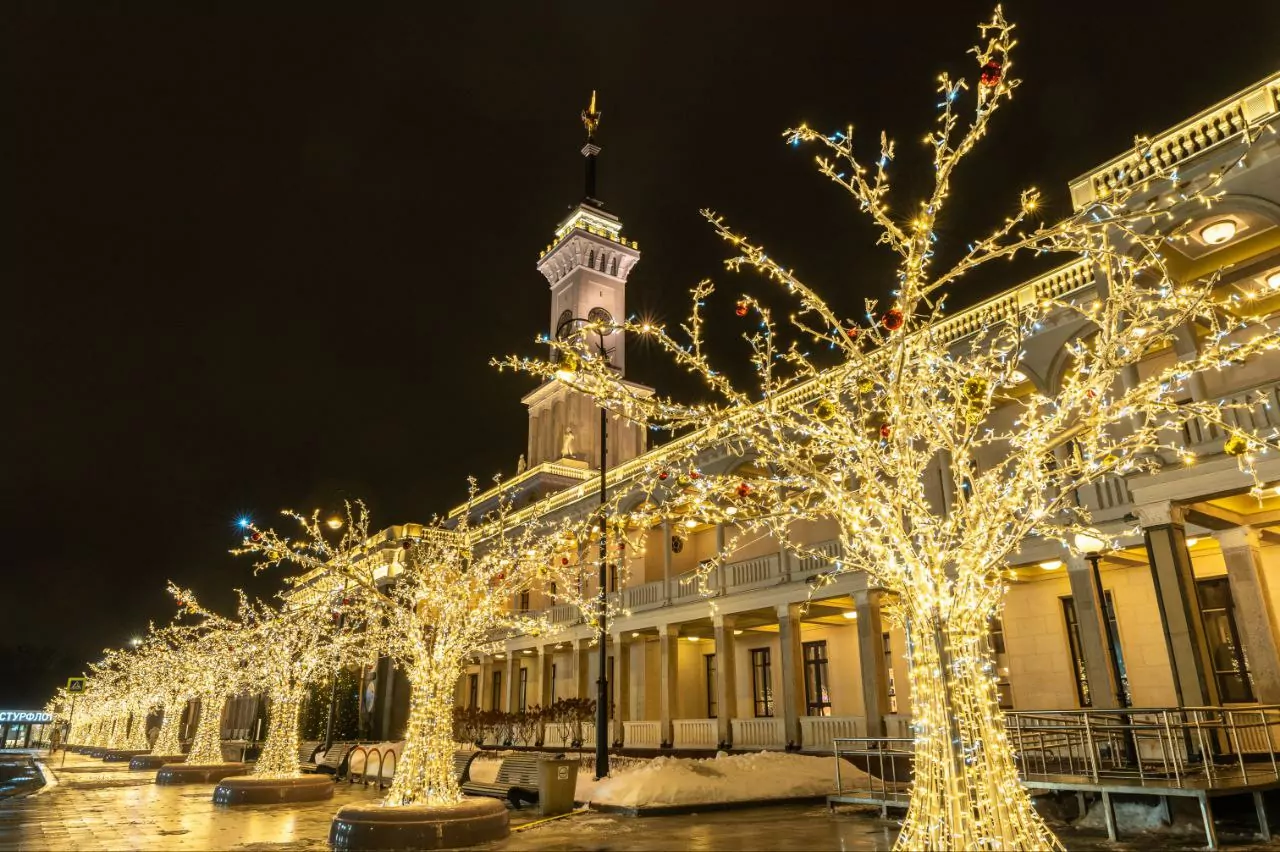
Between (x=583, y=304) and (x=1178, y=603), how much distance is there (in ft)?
129

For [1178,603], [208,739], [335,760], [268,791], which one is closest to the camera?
[1178,603]

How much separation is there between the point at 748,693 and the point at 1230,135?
20.6 m

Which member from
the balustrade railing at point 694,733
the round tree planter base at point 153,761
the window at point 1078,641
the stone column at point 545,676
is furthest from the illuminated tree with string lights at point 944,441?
the round tree planter base at point 153,761

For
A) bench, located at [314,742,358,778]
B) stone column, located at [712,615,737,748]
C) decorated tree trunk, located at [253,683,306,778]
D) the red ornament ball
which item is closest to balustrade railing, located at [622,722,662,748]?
stone column, located at [712,615,737,748]

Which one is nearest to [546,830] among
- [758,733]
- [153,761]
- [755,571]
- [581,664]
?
[758,733]

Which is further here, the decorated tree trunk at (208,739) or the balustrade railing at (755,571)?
the decorated tree trunk at (208,739)

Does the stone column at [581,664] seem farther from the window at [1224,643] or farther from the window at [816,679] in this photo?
the window at [1224,643]

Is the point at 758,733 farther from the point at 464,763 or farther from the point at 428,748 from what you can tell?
the point at 428,748

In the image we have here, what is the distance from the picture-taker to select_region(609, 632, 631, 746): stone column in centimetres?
2747

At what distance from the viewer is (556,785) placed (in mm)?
13484

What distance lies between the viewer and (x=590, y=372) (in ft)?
23.4

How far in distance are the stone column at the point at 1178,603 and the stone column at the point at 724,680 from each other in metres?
12.2

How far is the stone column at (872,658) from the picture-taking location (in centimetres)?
1850

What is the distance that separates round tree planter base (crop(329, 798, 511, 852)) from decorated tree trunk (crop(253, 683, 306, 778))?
8.28 meters
